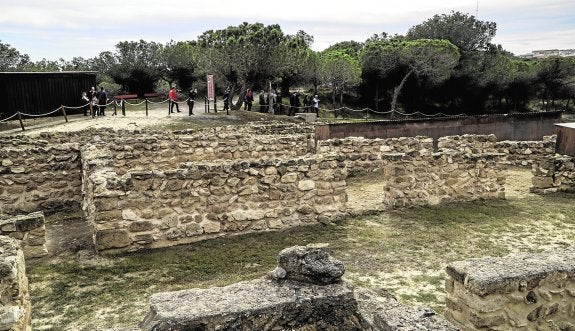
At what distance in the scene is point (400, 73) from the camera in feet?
123

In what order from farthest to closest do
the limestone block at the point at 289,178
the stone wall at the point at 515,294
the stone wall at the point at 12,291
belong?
the limestone block at the point at 289,178
the stone wall at the point at 515,294
the stone wall at the point at 12,291

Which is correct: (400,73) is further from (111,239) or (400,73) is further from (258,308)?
(258,308)

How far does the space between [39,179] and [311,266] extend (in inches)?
300

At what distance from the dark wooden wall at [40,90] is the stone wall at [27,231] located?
1721 centimetres

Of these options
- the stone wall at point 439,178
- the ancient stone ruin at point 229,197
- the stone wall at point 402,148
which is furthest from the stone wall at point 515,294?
the stone wall at point 402,148

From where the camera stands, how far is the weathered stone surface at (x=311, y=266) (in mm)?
3723

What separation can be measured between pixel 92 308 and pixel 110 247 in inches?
65.8

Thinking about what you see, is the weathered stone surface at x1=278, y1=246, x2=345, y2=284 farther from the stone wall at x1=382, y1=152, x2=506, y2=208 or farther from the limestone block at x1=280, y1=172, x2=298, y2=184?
the stone wall at x1=382, y1=152, x2=506, y2=208

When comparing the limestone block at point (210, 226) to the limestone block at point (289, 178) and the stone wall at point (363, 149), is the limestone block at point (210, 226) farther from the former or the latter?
the stone wall at point (363, 149)

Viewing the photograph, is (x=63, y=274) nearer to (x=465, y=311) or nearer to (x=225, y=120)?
(x=465, y=311)

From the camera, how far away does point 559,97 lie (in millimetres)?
44156

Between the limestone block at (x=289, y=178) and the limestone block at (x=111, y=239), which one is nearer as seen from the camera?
the limestone block at (x=111, y=239)

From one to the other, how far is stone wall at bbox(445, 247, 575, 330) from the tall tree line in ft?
80.2

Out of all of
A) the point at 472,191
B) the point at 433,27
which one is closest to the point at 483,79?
the point at 433,27
